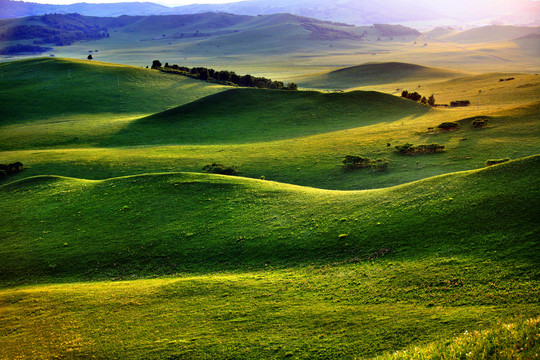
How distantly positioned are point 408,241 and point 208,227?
1709cm

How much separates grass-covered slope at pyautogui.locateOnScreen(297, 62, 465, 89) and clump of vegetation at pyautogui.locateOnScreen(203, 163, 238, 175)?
111 meters

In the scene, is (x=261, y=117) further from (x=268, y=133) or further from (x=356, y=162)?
(x=356, y=162)

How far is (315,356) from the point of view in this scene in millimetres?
16281

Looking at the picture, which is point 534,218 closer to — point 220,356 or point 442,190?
point 442,190

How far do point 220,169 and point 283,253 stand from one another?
28233mm

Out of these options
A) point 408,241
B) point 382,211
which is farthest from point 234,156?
point 408,241

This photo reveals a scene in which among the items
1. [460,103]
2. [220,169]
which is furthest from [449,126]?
[220,169]

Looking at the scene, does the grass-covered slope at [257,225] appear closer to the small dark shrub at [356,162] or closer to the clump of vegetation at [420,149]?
the small dark shrub at [356,162]

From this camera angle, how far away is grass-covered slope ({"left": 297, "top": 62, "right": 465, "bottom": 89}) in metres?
159

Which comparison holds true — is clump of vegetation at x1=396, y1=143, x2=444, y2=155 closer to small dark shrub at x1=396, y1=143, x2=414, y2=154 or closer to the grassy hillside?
small dark shrub at x1=396, y1=143, x2=414, y2=154

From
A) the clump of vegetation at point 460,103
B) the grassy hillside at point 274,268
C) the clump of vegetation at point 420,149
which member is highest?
the clump of vegetation at point 460,103

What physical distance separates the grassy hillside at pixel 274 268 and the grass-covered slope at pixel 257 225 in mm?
130

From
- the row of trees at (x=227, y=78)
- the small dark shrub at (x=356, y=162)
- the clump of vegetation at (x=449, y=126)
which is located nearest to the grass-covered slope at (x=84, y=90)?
the row of trees at (x=227, y=78)

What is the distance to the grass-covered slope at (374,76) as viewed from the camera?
158875 millimetres
